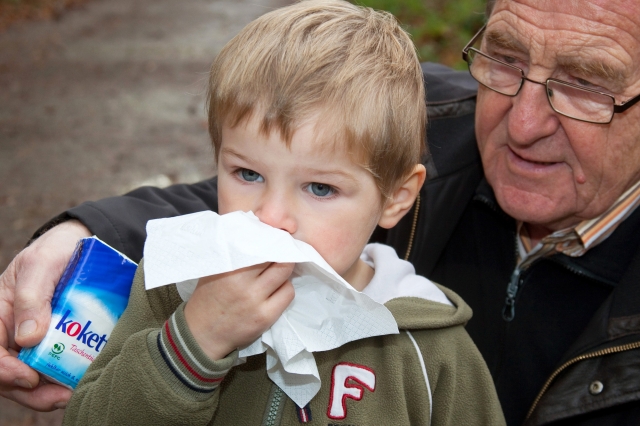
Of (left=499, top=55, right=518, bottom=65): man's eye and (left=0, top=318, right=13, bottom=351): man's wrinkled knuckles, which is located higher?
(left=499, top=55, right=518, bottom=65): man's eye

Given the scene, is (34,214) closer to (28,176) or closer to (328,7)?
(28,176)

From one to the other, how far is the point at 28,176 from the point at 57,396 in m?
5.36

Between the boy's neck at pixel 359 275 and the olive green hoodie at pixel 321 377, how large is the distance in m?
0.06

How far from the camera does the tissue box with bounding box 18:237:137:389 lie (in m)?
2.08

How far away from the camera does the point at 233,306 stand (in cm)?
182

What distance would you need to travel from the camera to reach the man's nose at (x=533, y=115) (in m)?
2.54

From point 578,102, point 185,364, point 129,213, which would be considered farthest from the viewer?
point 129,213

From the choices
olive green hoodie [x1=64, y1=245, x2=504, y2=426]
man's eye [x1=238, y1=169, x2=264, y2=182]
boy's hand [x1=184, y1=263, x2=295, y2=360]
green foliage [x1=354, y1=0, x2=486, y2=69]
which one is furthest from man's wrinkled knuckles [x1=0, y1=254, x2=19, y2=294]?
green foliage [x1=354, y1=0, x2=486, y2=69]

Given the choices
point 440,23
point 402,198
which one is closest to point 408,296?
point 402,198

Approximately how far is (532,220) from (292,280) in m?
1.17

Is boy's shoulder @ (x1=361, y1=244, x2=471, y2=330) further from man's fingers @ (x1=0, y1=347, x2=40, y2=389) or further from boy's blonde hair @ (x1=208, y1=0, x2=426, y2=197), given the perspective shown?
man's fingers @ (x1=0, y1=347, x2=40, y2=389)

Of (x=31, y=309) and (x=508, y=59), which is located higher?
(x=508, y=59)

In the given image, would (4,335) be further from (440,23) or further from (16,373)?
(440,23)

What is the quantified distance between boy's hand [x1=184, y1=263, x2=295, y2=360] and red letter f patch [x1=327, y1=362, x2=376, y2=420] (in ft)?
1.25
